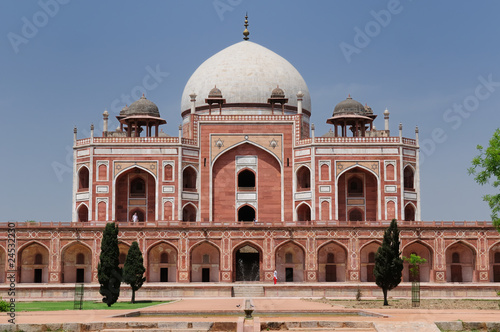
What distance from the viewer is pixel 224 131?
147ft

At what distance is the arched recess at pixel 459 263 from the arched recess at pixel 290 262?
7.12m

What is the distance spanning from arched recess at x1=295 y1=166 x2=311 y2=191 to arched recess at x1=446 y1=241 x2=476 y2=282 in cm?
840

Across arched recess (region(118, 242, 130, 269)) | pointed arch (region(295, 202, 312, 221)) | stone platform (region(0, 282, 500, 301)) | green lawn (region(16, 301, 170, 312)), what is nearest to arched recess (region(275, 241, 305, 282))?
pointed arch (region(295, 202, 312, 221))

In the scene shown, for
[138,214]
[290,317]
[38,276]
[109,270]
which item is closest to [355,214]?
[138,214]

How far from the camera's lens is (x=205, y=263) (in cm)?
3975

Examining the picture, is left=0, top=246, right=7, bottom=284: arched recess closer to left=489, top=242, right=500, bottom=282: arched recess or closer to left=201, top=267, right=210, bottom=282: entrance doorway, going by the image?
left=201, top=267, right=210, bottom=282: entrance doorway

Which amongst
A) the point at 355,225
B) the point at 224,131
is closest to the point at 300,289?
the point at 355,225

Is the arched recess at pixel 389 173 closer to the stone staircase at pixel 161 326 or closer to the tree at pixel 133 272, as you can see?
the tree at pixel 133 272

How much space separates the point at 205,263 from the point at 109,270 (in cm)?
1048

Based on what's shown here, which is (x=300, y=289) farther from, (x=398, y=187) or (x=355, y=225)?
(x=398, y=187)

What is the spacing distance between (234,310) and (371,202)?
2133 cm

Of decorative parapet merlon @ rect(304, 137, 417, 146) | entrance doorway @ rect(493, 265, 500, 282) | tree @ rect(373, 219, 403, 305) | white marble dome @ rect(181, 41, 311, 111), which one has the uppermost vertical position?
white marble dome @ rect(181, 41, 311, 111)

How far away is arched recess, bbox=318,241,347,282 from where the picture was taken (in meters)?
39.5

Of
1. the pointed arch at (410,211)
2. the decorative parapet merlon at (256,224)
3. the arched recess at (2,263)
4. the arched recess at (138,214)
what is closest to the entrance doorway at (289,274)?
the decorative parapet merlon at (256,224)
